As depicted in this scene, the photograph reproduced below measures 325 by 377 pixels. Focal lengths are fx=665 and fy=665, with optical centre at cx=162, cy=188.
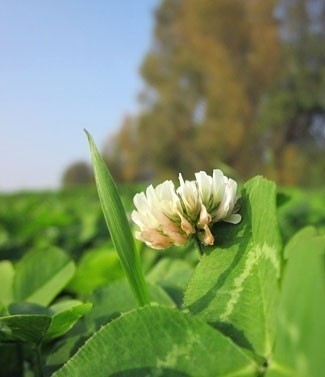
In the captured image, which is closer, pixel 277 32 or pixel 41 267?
pixel 41 267

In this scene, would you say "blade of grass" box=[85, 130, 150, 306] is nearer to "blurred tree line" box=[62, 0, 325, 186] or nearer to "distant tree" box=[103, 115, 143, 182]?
"blurred tree line" box=[62, 0, 325, 186]

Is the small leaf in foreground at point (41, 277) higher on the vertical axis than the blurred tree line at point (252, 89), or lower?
lower

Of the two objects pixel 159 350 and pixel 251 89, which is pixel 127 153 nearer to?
pixel 251 89

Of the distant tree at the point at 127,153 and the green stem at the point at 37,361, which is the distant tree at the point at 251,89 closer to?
the distant tree at the point at 127,153

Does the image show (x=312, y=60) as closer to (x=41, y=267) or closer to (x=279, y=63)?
(x=279, y=63)

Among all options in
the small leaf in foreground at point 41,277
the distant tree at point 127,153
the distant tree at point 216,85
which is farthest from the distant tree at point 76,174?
the small leaf in foreground at point 41,277

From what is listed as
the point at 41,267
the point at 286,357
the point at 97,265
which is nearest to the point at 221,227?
the point at 286,357
